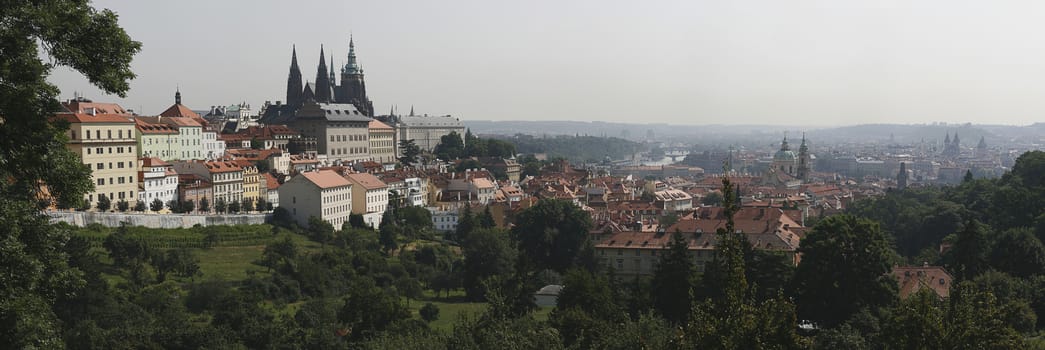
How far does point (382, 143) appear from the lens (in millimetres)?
109312

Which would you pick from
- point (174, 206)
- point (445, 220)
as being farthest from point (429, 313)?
point (445, 220)

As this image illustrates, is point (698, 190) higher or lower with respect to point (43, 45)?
lower

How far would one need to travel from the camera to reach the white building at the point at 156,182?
2331 inches

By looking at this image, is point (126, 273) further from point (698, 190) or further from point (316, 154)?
point (698, 190)

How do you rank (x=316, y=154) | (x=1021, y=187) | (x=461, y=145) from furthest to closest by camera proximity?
1. (x=461, y=145)
2. (x=316, y=154)
3. (x=1021, y=187)

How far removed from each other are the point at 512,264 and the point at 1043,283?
85.9ft

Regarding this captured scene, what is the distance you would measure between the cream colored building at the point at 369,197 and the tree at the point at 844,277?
37891 millimetres

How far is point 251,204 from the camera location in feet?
214

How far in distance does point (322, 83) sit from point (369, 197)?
44039mm

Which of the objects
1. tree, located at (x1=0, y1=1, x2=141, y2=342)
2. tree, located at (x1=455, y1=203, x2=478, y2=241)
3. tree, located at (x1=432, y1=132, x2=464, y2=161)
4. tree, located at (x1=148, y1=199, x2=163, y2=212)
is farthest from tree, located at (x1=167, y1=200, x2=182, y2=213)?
tree, located at (x1=432, y1=132, x2=464, y2=161)

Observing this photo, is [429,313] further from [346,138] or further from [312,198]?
[346,138]

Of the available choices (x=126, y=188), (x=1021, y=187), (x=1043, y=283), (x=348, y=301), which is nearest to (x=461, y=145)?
(x=126, y=188)

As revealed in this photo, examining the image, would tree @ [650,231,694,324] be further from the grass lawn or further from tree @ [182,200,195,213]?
tree @ [182,200,195,213]

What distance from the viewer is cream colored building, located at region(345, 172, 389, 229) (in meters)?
70.4
